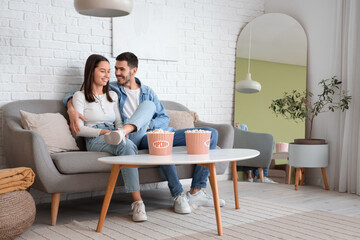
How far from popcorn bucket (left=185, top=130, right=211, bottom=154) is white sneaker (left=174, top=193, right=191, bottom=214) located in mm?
647

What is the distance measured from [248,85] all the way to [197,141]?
2.26m

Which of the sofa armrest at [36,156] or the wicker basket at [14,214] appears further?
the sofa armrest at [36,156]

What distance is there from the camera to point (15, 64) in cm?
347

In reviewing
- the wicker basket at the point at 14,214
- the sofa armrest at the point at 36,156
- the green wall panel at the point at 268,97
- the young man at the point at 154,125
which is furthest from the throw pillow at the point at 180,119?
the wicker basket at the point at 14,214

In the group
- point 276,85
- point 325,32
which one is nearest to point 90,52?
point 276,85

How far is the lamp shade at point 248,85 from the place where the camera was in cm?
471

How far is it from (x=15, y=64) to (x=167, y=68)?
4.50 ft

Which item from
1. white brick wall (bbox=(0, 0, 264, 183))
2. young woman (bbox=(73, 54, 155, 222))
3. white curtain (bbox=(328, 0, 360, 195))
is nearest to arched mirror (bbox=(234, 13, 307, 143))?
white brick wall (bbox=(0, 0, 264, 183))

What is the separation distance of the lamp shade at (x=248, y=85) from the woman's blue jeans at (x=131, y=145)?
173cm

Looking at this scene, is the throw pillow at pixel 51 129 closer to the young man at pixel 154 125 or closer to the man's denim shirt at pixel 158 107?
the young man at pixel 154 125

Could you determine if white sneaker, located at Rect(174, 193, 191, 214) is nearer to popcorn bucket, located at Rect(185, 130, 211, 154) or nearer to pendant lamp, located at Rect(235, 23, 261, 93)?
popcorn bucket, located at Rect(185, 130, 211, 154)

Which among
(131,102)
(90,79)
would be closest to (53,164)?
(90,79)

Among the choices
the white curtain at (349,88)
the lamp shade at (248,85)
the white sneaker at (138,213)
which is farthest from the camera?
the lamp shade at (248,85)

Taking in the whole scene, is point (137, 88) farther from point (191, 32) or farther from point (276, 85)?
point (276, 85)
